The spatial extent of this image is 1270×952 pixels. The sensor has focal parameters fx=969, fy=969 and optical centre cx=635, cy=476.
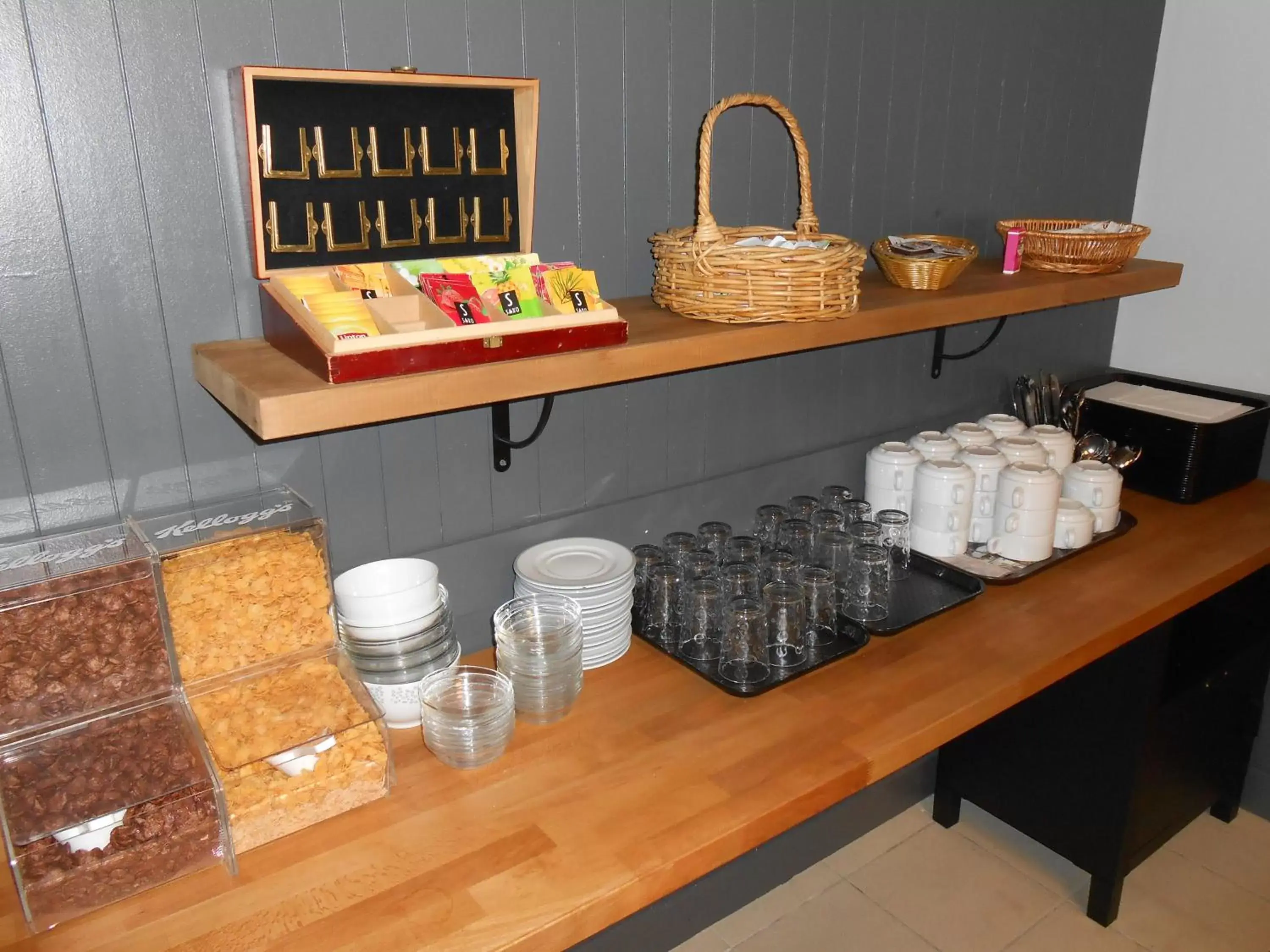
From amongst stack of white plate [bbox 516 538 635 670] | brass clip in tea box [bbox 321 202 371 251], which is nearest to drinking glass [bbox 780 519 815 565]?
stack of white plate [bbox 516 538 635 670]

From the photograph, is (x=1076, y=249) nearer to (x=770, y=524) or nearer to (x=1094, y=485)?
(x=1094, y=485)

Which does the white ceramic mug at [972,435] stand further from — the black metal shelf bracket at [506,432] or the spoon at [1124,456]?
the black metal shelf bracket at [506,432]

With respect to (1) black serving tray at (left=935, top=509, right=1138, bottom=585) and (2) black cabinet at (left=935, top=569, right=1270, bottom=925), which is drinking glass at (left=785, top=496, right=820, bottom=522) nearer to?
(1) black serving tray at (left=935, top=509, right=1138, bottom=585)

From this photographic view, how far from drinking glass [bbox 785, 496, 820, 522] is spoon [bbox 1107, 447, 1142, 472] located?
833 millimetres

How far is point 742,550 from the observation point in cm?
180

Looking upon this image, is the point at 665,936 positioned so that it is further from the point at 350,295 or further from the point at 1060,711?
the point at 350,295

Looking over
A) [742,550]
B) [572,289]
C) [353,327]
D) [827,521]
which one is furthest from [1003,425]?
[353,327]

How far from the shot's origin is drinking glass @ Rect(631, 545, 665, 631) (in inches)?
67.6

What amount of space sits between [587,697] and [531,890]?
0.41 m

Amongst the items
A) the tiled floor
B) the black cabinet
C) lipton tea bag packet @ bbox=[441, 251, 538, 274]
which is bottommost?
the tiled floor

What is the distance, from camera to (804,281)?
4.88 ft

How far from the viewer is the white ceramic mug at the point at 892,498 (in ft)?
6.66

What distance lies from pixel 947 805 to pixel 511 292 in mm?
1895

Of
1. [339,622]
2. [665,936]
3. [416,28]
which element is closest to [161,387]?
[339,622]
